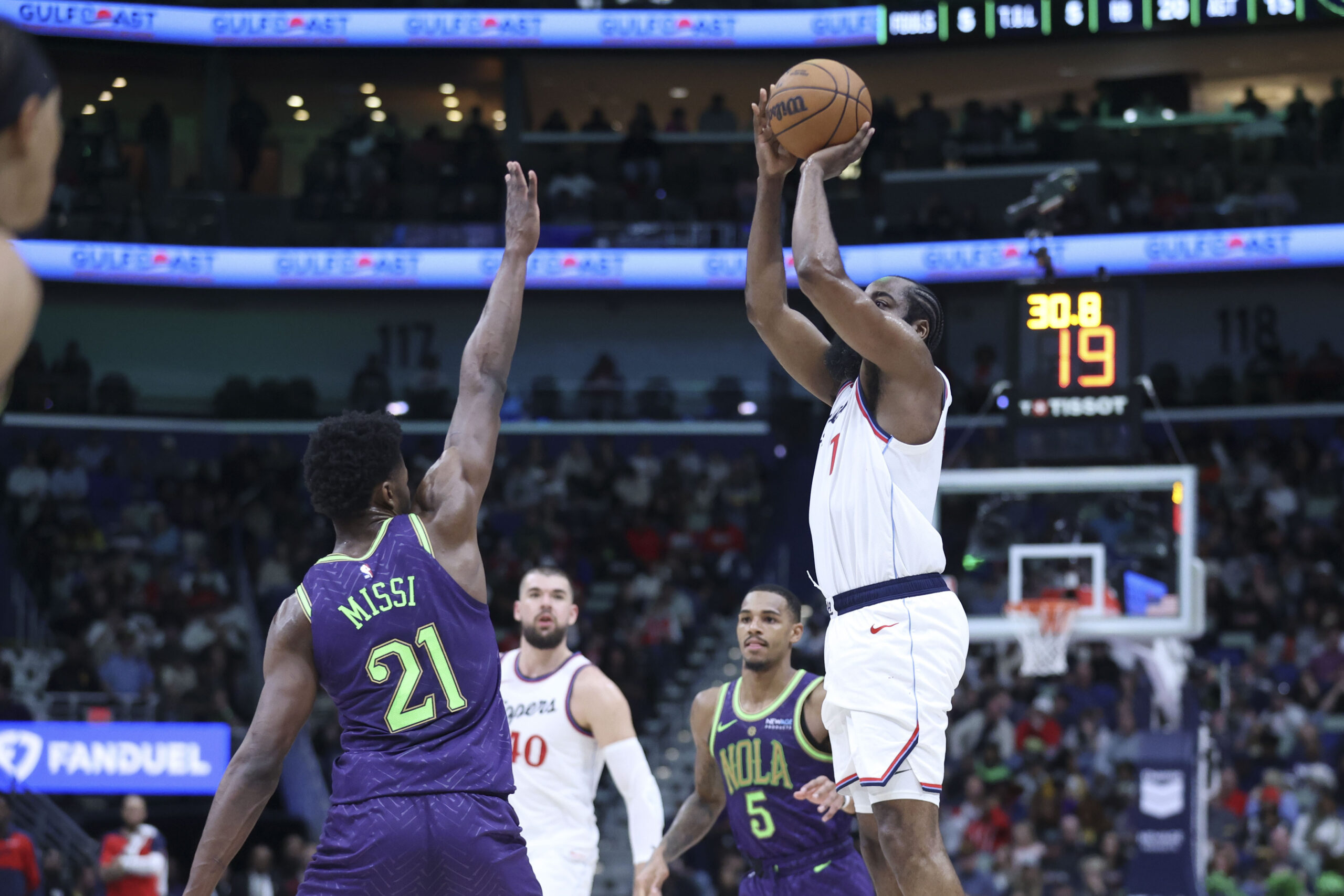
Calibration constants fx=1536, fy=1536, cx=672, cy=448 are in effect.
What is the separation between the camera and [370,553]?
4227mm

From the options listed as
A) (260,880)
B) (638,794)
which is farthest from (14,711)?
(638,794)

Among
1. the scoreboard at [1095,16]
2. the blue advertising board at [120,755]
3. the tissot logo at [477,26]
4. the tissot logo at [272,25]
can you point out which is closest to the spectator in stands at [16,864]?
the blue advertising board at [120,755]

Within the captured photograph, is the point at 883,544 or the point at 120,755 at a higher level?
the point at 883,544

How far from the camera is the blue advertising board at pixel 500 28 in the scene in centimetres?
2234

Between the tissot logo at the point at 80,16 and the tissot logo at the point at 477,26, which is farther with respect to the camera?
the tissot logo at the point at 477,26

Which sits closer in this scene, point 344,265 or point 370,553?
point 370,553

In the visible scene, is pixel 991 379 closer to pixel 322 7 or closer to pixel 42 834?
pixel 322 7

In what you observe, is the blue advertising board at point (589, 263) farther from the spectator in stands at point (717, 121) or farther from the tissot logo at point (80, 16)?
the spectator in stands at point (717, 121)

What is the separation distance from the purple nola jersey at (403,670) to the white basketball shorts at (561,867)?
7.94 ft

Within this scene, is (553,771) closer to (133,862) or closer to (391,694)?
(391,694)

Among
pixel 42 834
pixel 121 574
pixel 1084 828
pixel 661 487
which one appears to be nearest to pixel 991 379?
pixel 661 487

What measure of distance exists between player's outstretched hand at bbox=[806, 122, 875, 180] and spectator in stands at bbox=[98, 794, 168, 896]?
9.66 m

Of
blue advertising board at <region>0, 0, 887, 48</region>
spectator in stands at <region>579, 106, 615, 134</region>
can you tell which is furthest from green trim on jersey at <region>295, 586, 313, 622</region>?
spectator in stands at <region>579, 106, 615, 134</region>

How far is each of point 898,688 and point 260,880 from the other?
10716 mm
